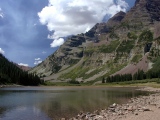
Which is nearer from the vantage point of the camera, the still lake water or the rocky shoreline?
the rocky shoreline

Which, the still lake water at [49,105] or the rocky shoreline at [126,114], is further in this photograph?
the still lake water at [49,105]

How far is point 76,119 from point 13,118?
12.2m

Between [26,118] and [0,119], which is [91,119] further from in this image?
[0,119]

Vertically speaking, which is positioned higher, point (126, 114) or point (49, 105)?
point (126, 114)

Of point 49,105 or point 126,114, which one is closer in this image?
point 126,114

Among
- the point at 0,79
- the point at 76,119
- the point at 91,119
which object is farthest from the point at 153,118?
the point at 0,79

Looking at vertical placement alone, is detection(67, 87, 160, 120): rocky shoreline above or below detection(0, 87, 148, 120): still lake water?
above

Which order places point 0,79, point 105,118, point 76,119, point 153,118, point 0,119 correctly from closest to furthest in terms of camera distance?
point 153,118 < point 105,118 < point 76,119 < point 0,119 < point 0,79

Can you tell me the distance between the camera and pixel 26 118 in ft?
129

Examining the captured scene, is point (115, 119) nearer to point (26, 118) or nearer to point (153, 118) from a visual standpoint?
point (153, 118)

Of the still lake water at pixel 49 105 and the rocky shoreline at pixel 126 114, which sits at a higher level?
the rocky shoreline at pixel 126 114

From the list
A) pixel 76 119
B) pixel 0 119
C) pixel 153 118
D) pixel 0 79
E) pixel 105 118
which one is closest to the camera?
pixel 153 118

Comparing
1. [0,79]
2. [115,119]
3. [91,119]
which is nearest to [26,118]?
[91,119]

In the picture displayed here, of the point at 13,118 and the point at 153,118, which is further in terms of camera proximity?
the point at 13,118
